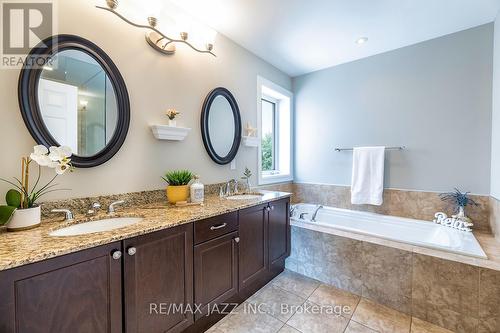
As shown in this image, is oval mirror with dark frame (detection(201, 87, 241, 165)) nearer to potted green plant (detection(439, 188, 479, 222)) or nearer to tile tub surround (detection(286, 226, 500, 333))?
tile tub surround (detection(286, 226, 500, 333))

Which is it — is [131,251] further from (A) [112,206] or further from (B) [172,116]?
(B) [172,116]

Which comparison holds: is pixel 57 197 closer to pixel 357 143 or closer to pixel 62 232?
pixel 62 232

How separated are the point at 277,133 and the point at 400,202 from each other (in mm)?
1877

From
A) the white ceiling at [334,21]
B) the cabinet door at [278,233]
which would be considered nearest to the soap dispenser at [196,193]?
the cabinet door at [278,233]

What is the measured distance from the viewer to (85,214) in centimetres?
130

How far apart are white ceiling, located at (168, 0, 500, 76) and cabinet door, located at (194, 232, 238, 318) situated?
1.91m

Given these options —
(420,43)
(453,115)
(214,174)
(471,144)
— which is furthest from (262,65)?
(471,144)

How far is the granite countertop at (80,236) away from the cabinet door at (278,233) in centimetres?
61

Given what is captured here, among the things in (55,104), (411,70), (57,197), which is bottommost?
(57,197)

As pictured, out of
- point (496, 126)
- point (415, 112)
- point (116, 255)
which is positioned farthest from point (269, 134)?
point (116, 255)

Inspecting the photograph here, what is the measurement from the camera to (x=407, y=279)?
1718 millimetres

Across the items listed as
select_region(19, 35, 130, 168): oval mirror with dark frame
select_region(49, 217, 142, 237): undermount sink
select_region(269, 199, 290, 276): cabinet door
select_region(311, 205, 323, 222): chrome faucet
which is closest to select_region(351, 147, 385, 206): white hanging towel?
select_region(311, 205, 323, 222): chrome faucet

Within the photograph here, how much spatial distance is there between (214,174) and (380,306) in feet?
6.17

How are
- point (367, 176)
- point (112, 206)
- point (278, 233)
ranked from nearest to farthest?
1. point (112, 206)
2. point (278, 233)
3. point (367, 176)
